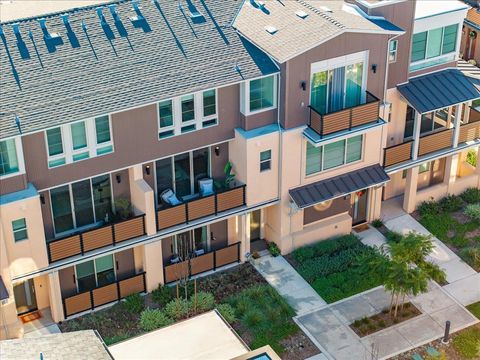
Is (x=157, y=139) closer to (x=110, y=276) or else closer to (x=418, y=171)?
(x=110, y=276)

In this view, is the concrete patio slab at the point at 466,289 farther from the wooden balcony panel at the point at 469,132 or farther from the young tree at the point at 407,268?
the wooden balcony panel at the point at 469,132

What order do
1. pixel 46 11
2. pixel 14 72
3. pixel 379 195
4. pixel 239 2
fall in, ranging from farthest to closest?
pixel 379 195 < pixel 239 2 < pixel 46 11 < pixel 14 72

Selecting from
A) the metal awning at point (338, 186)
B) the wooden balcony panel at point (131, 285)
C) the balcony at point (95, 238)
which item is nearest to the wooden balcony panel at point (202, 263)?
the wooden balcony panel at point (131, 285)

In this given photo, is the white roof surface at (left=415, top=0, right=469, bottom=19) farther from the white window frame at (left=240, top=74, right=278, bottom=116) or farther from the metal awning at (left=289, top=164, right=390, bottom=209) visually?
the white window frame at (left=240, top=74, right=278, bottom=116)

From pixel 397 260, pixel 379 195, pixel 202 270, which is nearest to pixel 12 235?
pixel 202 270

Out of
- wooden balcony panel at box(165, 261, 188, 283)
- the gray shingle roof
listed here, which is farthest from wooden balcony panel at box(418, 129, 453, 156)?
wooden balcony panel at box(165, 261, 188, 283)

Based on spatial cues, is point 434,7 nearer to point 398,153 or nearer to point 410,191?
point 398,153
